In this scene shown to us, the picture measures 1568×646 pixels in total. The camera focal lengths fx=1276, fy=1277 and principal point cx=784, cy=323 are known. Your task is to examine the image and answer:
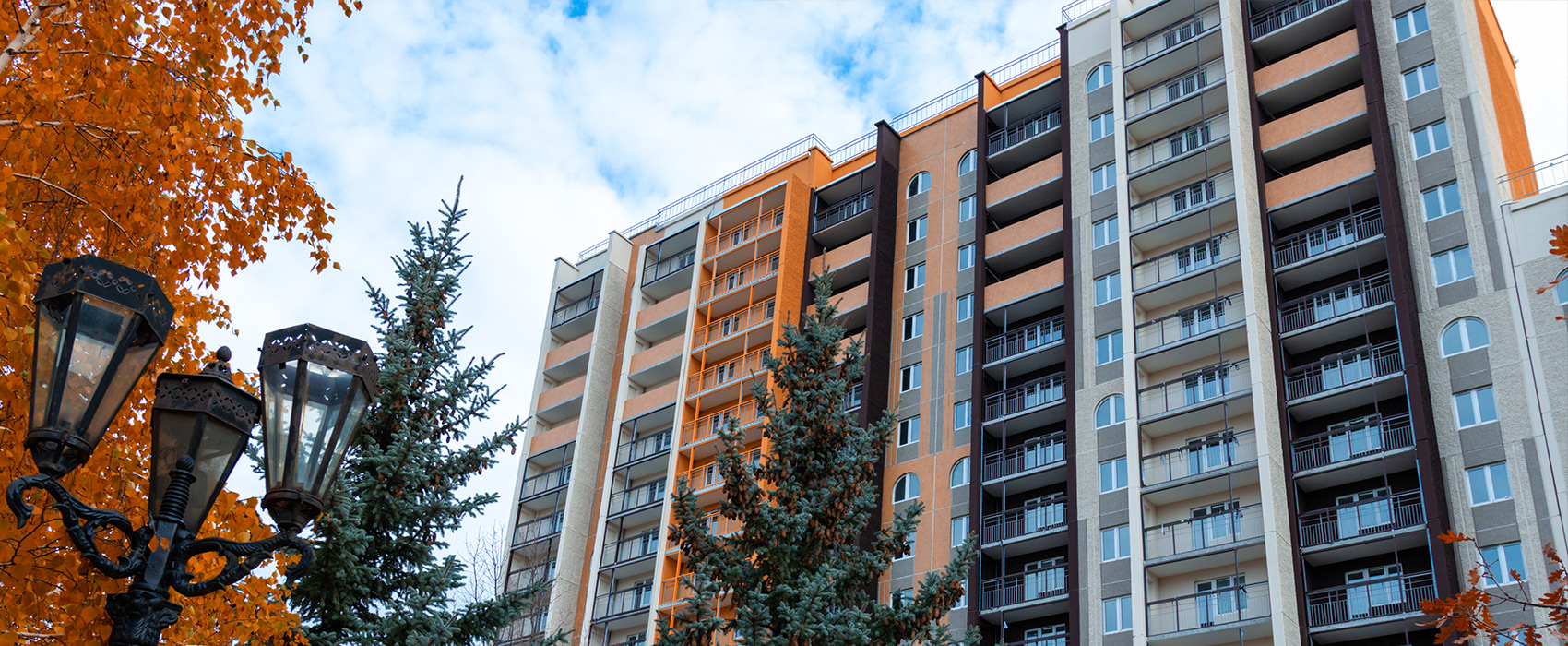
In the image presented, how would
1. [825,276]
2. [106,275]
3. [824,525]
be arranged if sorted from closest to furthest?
1. [106,275]
2. [824,525]
3. [825,276]

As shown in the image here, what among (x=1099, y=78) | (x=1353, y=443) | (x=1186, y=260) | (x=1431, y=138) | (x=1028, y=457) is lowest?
(x=1353, y=443)

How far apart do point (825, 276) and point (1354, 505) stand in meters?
20.1

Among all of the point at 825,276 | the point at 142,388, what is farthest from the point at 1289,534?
the point at 142,388

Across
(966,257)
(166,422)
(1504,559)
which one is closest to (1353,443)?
(1504,559)

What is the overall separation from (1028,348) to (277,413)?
130ft

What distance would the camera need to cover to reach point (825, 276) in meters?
21.5

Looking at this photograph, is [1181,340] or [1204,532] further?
[1181,340]

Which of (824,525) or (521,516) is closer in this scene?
(824,525)

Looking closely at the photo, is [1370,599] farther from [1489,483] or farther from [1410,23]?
[1410,23]

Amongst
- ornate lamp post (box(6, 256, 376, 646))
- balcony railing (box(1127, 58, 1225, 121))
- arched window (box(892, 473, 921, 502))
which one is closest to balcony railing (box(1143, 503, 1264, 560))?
arched window (box(892, 473, 921, 502))

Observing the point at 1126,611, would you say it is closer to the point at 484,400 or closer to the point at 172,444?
the point at 484,400

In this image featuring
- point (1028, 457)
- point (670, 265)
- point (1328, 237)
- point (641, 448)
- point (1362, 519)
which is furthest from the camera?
point (670, 265)

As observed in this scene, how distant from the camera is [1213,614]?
3494 cm

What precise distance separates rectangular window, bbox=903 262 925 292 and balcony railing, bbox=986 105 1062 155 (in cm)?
518
